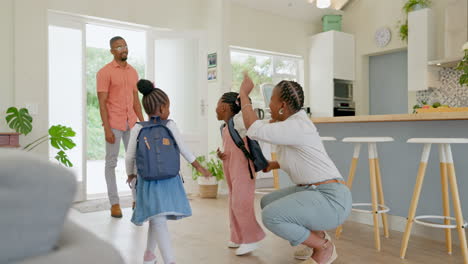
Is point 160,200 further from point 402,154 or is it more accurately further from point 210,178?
point 210,178

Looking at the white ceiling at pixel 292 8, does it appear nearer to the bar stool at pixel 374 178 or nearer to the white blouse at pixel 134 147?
the bar stool at pixel 374 178

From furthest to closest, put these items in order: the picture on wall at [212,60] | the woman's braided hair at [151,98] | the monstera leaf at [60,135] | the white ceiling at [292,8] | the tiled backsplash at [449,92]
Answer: the white ceiling at [292,8]
the tiled backsplash at [449,92]
the picture on wall at [212,60]
the monstera leaf at [60,135]
the woman's braided hair at [151,98]

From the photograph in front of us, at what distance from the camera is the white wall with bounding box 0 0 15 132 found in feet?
12.9

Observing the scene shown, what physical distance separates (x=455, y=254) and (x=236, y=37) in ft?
13.6

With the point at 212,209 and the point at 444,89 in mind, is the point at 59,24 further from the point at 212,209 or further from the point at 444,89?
the point at 444,89

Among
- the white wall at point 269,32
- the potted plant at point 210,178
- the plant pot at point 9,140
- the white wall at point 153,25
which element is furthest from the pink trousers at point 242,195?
the white wall at point 269,32

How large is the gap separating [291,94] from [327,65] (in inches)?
172

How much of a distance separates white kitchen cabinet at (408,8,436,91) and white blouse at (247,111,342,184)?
12.8ft

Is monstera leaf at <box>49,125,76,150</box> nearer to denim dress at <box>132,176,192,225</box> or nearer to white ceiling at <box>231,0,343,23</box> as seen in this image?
denim dress at <box>132,176,192,225</box>

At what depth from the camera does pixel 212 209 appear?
13.3 feet

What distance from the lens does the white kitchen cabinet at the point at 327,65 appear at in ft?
20.3

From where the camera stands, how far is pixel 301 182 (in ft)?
7.13

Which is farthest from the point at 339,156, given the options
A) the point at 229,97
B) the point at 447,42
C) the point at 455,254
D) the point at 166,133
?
the point at 447,42

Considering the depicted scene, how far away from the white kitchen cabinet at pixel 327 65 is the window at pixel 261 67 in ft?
0.89
